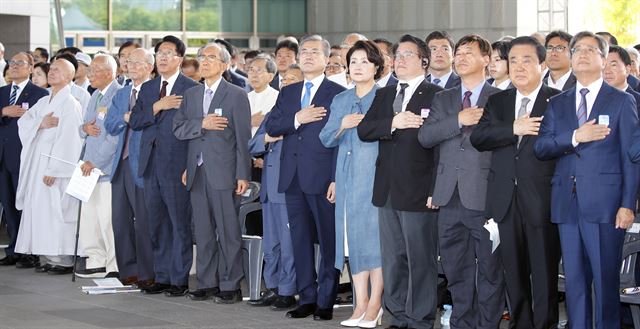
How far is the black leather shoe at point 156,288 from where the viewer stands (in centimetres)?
1046

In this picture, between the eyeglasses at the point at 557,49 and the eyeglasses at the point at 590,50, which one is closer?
the eyeglasses at the point at 590,50

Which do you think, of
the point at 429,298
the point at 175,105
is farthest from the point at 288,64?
the point at 429,298

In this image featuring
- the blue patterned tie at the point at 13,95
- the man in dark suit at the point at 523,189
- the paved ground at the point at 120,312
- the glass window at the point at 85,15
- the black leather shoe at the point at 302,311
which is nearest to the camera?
the man in dark suit at the point at 523,189

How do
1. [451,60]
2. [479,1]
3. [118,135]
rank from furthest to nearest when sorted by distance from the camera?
[479,1]
[118,135]
[451,60]

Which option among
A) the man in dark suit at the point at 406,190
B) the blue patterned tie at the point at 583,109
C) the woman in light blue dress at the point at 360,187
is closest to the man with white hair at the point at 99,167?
the woman in light blue dress at the point at 360,187

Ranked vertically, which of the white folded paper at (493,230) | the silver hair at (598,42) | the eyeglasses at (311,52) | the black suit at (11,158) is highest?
the eyeglasses at (311,52)

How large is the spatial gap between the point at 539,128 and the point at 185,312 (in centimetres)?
325

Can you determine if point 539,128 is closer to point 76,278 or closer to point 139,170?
point 139,170

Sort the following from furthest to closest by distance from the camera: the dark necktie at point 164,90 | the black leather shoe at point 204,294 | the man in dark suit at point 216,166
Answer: the dark necktie at point 164,90 → the black leather shoe at point 204,294 → the man in dark suit at point 216,166

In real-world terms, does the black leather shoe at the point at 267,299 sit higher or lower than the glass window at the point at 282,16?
lower

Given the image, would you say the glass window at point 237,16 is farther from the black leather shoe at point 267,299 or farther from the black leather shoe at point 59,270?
the black leather shoe at point 267,299

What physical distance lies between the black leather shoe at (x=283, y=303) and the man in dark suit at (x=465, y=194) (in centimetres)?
184

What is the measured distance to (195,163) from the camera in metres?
9.95

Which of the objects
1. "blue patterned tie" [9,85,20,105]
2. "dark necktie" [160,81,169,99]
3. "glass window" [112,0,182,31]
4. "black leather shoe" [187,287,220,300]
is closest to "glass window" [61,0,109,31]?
"glass window" [112,0,182,31]
